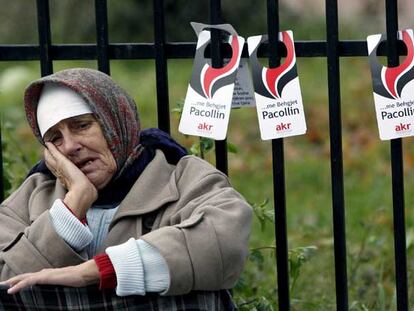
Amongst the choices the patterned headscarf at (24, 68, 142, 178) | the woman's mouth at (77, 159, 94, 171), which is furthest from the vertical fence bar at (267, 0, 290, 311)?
the woman's mouth at (77, 159, 94, 171)

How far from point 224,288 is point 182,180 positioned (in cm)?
35

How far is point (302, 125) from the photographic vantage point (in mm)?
3570

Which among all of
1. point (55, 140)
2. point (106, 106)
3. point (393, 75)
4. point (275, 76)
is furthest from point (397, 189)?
point (55, 140)

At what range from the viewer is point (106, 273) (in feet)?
10.2

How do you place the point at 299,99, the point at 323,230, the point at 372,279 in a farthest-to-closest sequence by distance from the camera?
the point at 323,230
the point at 372,279
the point at 299,99

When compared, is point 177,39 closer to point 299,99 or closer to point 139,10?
point 139,10

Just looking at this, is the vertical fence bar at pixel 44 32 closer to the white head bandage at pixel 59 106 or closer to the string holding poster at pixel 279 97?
the white head bandage at pixel 59 106

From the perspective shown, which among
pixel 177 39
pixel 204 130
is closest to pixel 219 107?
pixel 204 130

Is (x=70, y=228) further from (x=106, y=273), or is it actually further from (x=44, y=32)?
(x=44, y=32)

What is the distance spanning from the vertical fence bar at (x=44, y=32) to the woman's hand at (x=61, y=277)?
0.92 meters

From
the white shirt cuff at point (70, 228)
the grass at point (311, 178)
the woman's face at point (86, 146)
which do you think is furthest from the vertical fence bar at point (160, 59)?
the white shirt cuff at point (70, 228)

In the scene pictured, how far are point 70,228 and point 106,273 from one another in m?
0.21

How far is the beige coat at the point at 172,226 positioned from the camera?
10.4ft

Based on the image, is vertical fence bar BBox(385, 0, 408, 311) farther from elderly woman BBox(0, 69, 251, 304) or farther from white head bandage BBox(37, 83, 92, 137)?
white head bandage BBox(37, 83, 92, 137)
